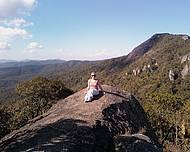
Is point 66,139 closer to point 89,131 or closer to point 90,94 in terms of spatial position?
point 89,131

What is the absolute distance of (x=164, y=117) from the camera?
225 feet

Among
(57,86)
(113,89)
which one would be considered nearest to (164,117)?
(57,86)

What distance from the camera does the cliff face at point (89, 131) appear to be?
1556 centimetres

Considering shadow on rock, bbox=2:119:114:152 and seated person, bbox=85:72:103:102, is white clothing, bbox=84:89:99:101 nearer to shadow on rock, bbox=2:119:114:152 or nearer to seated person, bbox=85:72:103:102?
seated person, bbox=85:72:103:102

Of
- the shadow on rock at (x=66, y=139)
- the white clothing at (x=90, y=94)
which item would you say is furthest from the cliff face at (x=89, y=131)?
the white clothing at (x=90, y=94)

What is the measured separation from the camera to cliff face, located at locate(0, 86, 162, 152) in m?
15.6

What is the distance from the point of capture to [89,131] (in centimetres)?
1744

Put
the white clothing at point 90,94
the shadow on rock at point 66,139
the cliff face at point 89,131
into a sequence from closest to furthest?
the shadow on rock at point 66,139
the cliff face at point 89,131
the white clothing at point 90,94

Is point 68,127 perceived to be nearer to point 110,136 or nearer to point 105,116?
point 110,136

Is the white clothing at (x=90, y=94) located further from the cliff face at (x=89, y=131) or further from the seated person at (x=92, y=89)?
the cliff face at (x=89, y=131)

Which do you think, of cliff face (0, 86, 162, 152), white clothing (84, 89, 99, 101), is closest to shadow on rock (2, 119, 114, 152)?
cliff face (0, 86, 162, 152)

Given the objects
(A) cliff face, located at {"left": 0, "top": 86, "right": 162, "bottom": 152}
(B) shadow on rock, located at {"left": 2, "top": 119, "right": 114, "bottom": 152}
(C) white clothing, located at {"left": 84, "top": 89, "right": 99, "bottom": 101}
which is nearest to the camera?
(B) shadow on rock, located at {"left": 2, "top": 119, "right": 114, "bottom": 152}

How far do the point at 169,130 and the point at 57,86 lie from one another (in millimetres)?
24830

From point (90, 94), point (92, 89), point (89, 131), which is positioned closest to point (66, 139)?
point (89, 131)
